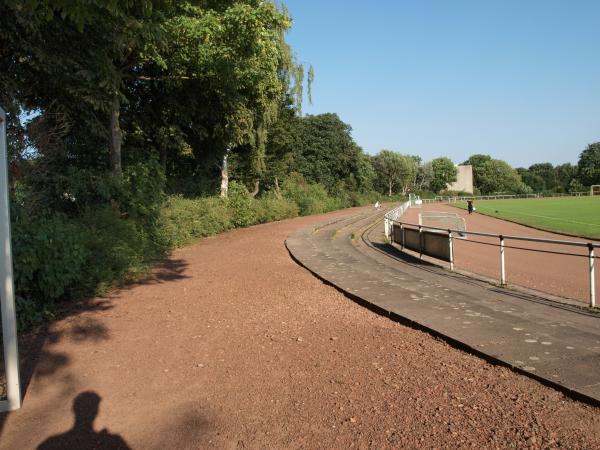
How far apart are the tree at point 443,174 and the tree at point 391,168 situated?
28.0 metres

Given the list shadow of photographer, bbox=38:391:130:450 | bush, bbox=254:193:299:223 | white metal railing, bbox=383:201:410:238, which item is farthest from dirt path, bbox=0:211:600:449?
bush, bbox=254:193:299:223

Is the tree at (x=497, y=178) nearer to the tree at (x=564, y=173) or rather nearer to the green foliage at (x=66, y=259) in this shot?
the tree at (x=564, y=173)

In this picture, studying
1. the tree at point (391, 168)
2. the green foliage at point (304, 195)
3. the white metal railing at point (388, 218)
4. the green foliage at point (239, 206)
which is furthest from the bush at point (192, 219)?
the tree at point (391, 168)

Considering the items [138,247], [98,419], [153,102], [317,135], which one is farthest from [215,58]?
[317,135]

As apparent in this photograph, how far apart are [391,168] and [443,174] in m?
36.3

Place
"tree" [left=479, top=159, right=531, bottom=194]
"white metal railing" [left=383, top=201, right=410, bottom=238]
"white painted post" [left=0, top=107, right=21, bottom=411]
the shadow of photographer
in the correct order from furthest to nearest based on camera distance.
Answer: "tree" [left=479, top=159, right=531, bottom=194]
"white metal railing" [left=383, top=201, right=410, bottom=238]
"white painted post" [left=0, top=107, right=21, bottom=411]
the shadow of photographer

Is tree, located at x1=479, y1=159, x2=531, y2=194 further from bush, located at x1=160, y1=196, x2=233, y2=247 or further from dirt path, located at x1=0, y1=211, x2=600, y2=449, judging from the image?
dirt path, located at x1=0, y1=211, x2=600, y2=449

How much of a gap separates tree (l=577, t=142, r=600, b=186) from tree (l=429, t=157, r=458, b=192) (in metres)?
29.9

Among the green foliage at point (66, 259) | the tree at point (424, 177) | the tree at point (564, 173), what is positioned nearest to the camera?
the green foliage at point (66, 259)

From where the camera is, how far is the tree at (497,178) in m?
128

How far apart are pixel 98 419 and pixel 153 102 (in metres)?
18.9

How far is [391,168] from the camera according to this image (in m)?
97.4

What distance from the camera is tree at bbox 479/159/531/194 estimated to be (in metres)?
128

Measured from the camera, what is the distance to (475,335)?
5492 millimetres
